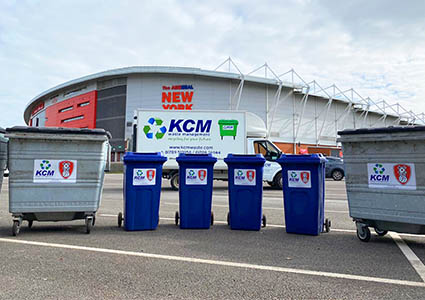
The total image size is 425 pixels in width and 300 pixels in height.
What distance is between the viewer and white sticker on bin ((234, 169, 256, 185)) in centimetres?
557

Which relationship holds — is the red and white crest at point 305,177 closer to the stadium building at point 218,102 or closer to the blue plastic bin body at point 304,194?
the blue plastic bin body at point 304,194

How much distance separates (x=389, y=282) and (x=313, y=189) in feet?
7.21

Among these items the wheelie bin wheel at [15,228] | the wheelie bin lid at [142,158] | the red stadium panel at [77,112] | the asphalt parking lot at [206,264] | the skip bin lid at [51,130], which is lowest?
the asphalt parking lot at [206,264]

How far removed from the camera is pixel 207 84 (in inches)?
1661

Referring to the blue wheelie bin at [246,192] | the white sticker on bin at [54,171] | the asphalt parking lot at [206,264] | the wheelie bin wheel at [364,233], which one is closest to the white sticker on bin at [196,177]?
the blue wheelie bin at [246,192]

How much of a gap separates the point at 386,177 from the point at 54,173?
5014mm

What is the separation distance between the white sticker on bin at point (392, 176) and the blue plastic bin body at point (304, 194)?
809 mm

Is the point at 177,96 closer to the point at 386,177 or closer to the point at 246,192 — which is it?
the point at 246,192

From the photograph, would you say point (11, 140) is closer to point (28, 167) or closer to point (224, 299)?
point (28, 167)

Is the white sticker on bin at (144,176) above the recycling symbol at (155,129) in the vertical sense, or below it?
below

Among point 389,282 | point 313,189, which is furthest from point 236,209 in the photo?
point 389,282

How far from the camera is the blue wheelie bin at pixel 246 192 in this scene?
5512 mm

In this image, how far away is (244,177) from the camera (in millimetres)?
5605

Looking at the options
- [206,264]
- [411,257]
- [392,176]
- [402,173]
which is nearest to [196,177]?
[206,264]
